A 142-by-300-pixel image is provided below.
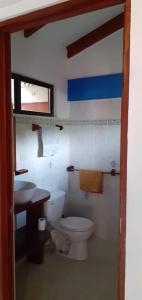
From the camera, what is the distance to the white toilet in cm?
267

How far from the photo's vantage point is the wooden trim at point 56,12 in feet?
3.51

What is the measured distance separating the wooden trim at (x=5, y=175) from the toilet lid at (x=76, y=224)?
1.27 meters

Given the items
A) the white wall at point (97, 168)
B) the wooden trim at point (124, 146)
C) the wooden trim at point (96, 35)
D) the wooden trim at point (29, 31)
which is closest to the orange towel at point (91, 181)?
the white wall at point (97, 168)

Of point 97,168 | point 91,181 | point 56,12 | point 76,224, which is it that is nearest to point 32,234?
point 76,224

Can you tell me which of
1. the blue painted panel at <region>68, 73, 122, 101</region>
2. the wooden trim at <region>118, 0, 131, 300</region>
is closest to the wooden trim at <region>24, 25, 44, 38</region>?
the blue painted panel at <region>68, 73, 122, 101</region>

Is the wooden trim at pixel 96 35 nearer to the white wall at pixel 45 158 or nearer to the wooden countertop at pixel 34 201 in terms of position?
the white wall at pixel 45 158

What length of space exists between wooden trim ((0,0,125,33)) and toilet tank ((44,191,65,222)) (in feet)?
6.44

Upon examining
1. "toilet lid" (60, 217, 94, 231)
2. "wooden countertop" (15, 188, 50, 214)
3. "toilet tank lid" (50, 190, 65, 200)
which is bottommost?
"toilet lid" (60, 217, 94, 231)

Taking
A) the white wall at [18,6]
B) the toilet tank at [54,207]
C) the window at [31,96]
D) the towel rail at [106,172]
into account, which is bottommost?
the toilet tank at [54,207]

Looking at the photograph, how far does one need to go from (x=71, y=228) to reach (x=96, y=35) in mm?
2445

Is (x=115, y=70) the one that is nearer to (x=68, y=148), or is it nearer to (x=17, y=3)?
(x=68, y=148)

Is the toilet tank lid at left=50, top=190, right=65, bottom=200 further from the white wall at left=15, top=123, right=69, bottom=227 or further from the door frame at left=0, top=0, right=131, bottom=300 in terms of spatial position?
the door frame at left=0, top=0, right=131, bottom=300

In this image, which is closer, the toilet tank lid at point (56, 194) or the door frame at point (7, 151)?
the door frame at point (7, 151)

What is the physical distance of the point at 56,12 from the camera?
Answer: 1156 millimetres
